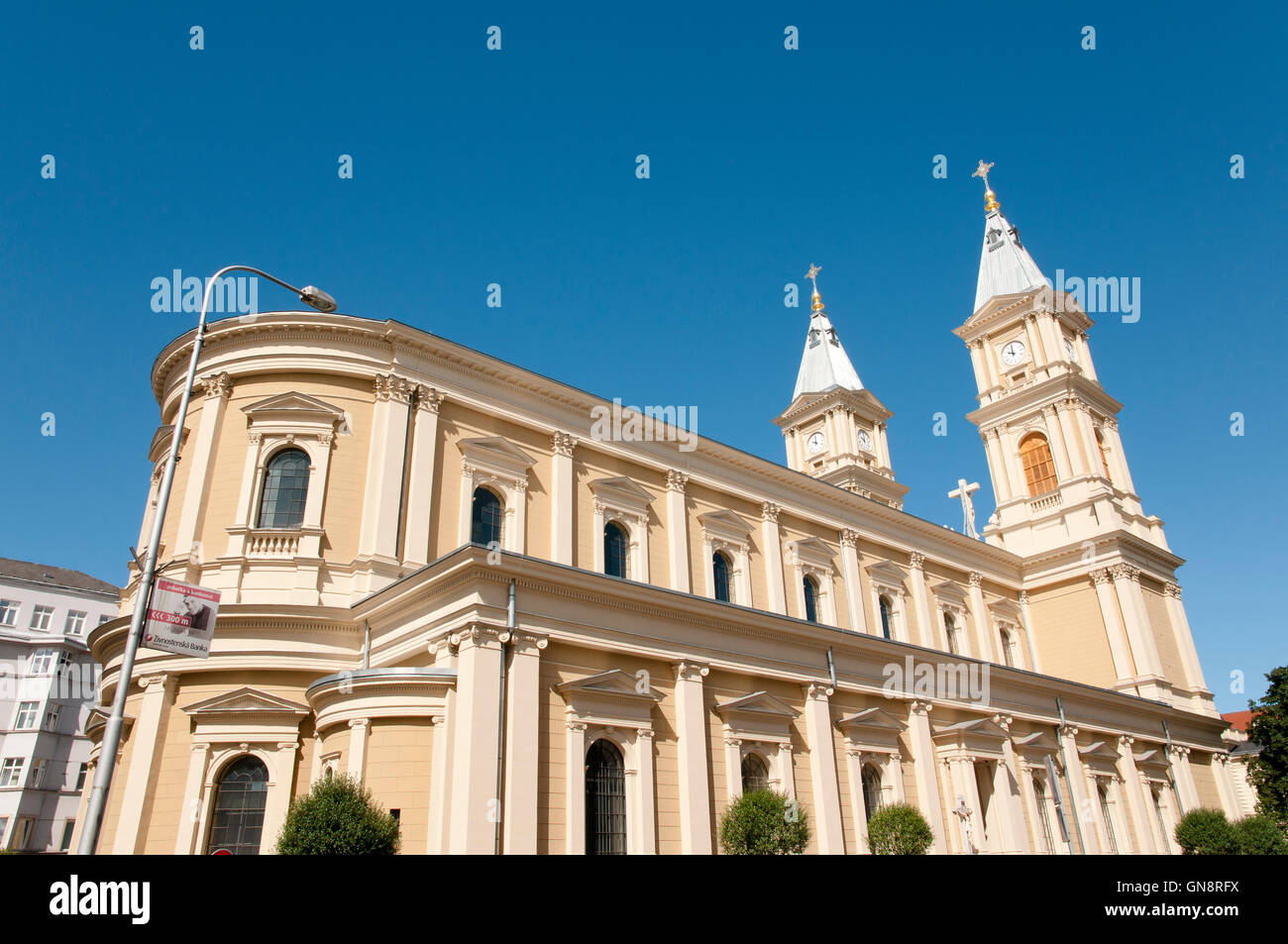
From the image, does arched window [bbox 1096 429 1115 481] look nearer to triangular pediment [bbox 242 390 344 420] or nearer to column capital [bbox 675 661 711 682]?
column capital [bbox 675 661 711 682]

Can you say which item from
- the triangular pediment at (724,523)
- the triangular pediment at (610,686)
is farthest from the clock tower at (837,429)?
the triangular pediment at (610,686)

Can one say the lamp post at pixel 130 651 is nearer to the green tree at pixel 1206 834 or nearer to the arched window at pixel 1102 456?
the green tree at pixel 1206 834

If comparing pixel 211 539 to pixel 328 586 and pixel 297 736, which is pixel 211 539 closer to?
pixel 328 586

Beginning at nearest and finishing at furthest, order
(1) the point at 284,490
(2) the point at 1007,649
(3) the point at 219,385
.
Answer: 1. (1) the point at 284,490
2. (3) the point at 219,385
3. (2) the point at 1007,649

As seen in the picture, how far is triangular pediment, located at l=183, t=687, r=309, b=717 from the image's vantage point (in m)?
19.7

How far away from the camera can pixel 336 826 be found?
14438 millimetres

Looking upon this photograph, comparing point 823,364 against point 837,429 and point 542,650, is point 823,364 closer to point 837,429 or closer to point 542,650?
point 837,429

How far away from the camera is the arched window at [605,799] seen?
59.1 feet

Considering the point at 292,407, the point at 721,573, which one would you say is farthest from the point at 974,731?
the point at 292,407

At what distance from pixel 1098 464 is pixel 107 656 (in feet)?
144

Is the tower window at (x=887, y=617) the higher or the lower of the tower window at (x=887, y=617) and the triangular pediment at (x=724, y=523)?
the lower

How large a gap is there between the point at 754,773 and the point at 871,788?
15.8 feet

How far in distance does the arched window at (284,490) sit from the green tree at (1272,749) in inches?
1741

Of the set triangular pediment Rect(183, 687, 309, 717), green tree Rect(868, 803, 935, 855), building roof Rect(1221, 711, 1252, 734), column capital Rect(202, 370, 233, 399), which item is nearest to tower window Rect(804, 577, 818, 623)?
green tree Rect(868, 803, 935, 855)
